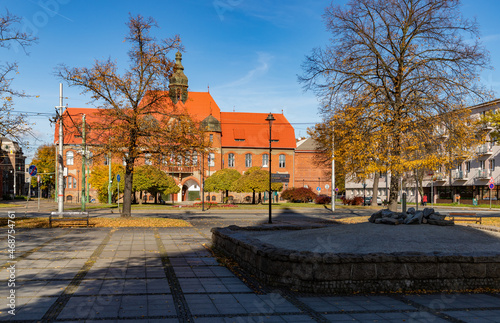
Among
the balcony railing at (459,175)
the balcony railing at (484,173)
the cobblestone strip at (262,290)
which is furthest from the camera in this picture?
the balcony railing at (459,175)

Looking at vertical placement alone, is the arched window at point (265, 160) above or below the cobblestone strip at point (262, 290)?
above

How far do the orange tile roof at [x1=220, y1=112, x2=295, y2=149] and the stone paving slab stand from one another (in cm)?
6112

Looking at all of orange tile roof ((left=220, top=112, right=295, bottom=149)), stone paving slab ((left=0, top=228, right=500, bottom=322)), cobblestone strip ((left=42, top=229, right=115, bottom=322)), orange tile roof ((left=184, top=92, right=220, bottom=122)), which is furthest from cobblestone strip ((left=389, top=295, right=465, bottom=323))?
orange tile roof ((left=184, top=92, right=220, bottom=122))

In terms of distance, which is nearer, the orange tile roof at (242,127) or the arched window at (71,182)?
the arched window at (71,182)

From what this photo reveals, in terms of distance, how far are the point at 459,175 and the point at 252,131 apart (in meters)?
32.3

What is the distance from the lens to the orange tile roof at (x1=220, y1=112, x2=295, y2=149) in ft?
239

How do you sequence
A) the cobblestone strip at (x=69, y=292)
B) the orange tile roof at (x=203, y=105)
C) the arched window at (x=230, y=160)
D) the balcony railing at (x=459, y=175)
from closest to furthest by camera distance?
the cobblestone strip at (x=69, y=292) → the balcony railing at (x=459, y=175) → the arched window at (x=230, y=160) → the orange tile roof at (x=203, y=105)

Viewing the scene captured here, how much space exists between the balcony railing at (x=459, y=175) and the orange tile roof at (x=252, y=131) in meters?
24.7

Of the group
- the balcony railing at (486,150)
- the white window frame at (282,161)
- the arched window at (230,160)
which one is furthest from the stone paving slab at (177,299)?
the white window frame at (282,161)

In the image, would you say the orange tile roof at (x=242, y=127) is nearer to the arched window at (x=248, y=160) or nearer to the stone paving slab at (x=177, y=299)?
the arched window at (x=248, y=160)

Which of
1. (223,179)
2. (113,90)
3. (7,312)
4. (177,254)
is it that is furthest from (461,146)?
(223,179)

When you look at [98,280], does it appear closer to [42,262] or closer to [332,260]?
[42,262]

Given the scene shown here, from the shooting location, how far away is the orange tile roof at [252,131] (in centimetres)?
7281

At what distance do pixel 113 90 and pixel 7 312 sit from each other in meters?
17.4
